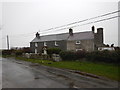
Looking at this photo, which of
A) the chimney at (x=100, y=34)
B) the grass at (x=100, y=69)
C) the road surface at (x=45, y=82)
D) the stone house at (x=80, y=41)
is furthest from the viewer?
the chimney at (x=100, y=34)

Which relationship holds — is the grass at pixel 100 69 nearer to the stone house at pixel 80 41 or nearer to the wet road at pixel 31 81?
the wet road at pixel 31 81

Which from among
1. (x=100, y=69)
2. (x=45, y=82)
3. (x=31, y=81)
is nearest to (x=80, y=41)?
(x=100, y=69)

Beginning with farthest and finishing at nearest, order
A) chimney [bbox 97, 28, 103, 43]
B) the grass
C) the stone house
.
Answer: chimney [bbox 97, 28, 103, 43] → the stone house → the grass

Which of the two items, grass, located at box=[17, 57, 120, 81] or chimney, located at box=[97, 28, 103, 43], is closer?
grass, located at box=[17, 57, 120, 81]

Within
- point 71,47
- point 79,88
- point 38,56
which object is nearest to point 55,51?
point 38,56

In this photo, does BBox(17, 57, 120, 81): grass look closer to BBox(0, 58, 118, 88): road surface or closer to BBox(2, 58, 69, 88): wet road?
BBox(0, 58, 118, 88): road surface

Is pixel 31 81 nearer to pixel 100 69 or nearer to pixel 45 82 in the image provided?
pixel 45 82

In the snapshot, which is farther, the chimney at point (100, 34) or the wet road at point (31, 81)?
the chimney at point (100, 34)

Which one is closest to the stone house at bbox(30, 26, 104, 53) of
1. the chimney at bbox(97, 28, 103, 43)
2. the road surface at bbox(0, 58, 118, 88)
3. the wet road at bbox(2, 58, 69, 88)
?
the chimney at bbox(97, 28, 103, 43)

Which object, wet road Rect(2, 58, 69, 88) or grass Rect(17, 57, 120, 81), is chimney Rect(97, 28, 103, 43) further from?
wet road Rect(2, 58, 69, 88)

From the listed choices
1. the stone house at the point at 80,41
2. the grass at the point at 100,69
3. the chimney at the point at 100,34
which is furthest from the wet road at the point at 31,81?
the chimney at the point at 100,34

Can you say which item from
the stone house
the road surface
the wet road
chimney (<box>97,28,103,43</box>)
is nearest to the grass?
the road surface

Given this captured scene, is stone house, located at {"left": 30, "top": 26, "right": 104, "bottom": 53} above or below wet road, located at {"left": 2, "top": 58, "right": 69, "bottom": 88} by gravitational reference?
above

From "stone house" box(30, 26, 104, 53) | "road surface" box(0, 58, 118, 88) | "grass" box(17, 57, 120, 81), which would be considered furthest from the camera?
"stone house" box(30, 26, 104, 53)
